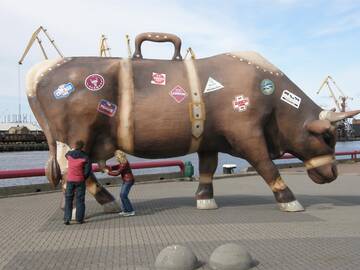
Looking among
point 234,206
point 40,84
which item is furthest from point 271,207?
point 40,84

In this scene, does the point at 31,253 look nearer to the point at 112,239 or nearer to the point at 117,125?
the point at 112,239

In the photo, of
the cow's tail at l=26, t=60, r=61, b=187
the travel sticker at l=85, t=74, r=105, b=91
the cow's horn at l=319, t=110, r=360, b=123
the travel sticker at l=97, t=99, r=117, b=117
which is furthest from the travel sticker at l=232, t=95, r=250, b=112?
the cow's tail at l=26, t=60, r=61, b=187

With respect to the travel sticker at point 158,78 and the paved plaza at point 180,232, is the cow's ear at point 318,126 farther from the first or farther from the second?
the travel sticker at point 158,78

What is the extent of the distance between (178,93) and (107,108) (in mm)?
1192

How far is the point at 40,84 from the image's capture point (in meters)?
7.73

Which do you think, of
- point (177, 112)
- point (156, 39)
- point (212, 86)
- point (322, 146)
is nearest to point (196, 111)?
point (177, 112)

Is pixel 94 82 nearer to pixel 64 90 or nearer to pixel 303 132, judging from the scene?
pixel 64 90

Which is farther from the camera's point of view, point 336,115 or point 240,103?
point 336,115

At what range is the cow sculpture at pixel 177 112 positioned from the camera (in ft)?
25.1

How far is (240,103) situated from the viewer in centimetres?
788

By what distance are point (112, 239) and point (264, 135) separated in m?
3.42

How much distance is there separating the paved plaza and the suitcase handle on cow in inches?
110

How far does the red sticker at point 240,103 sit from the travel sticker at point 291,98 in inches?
30.0

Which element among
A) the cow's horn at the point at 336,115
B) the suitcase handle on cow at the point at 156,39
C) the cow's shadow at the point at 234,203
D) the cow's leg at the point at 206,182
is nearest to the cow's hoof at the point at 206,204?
the cow's leg at the point at 206,182
